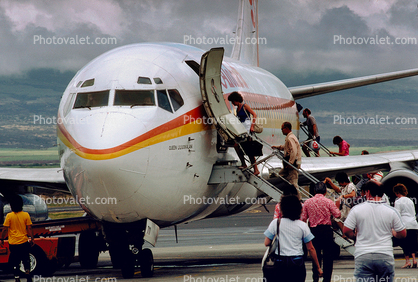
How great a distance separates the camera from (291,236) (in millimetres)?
7898

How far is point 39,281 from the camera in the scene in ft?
45.3

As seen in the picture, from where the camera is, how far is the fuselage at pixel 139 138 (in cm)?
1048

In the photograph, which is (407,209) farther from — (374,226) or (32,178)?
(32,178)

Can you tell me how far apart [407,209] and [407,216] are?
20 cm

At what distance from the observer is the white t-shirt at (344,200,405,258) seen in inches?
317

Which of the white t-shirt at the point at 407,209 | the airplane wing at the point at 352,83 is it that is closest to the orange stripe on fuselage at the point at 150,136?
the white t-shirt at the point at 407,209

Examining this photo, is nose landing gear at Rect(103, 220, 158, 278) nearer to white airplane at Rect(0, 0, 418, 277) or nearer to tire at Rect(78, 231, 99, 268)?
white airplane at Rect(0, 0, 418, 277)

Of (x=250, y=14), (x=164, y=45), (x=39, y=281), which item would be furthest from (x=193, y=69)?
(x=250, y=14)

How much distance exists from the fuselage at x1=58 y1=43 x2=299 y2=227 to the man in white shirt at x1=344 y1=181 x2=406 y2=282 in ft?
12.9

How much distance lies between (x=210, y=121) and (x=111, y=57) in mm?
2392

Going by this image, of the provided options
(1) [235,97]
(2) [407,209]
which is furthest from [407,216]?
(1) [235,97]

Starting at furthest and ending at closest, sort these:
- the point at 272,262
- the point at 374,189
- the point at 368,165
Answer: the point at 368,165 → the point at 374,189 → the point at 272,262

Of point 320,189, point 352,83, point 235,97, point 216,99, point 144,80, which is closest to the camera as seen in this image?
point 320,189

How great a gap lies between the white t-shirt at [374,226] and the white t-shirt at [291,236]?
75 cm
